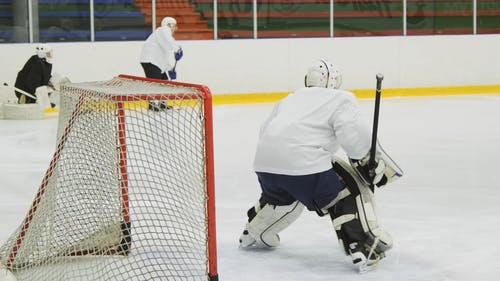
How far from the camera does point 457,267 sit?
171 inches

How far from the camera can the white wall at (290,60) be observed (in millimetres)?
11734

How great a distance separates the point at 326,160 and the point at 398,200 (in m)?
1.69

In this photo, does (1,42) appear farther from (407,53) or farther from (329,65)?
(329,65)

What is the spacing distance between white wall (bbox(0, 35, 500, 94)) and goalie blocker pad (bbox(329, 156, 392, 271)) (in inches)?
298

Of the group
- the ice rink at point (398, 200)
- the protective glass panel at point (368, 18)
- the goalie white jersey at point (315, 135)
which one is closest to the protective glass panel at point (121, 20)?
the ice rink at point (398, 200)

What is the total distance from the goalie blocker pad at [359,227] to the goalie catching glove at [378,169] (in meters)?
0.06

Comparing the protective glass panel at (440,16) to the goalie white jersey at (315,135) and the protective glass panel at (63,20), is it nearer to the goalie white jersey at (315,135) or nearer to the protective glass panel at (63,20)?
the protective glass panel at (63,20)

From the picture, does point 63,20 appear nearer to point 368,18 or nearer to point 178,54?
point 178,54

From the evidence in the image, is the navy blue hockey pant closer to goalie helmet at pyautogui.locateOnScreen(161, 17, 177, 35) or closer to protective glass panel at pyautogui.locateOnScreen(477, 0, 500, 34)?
goalie helmet at pyautogui.locateOnScreen(161, 17, 177, 35)

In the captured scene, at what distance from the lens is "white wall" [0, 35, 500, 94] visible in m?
11.7

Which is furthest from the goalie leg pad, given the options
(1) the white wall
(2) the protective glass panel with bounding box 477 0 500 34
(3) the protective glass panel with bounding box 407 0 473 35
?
(2) the protective glass panel with bounding box 477 0 500 34

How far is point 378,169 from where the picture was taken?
4.27 meters

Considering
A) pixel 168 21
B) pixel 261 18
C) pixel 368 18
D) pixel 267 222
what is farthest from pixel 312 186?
pixel 368 18

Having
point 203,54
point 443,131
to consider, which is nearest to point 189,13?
point 203,54
